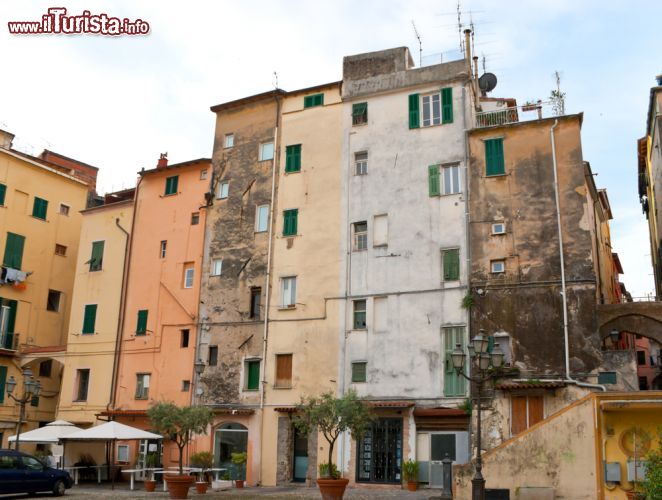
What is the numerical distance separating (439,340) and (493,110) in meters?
11.1

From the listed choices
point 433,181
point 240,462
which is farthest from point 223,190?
point 240,462

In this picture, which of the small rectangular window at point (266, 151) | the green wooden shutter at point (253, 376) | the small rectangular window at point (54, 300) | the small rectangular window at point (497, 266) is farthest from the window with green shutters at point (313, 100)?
the small rectangular window at point (54, 300)

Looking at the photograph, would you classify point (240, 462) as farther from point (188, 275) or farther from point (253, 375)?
point (188, 275)

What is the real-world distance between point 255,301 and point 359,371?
661 centimetres

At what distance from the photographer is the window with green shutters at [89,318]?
39.2 meters

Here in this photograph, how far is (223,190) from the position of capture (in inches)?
1471

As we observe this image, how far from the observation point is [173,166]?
3888cm

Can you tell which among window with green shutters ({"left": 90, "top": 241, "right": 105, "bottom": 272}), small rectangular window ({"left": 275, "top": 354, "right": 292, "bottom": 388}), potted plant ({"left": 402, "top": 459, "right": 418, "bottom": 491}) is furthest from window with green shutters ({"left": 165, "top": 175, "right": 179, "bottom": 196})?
potted plant ({"left": 402, "top": 459, "right": 418, "bottom": 491})

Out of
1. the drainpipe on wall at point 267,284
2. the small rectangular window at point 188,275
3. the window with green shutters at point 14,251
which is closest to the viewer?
the drainpipe on wall at point 267,284

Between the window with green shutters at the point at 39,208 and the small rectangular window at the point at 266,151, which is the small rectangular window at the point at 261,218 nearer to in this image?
the small rectangular window at the point at 266,151

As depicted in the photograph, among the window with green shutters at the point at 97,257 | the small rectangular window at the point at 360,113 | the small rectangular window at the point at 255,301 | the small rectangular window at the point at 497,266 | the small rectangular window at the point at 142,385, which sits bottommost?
the small rectangular window at the point at 142,385

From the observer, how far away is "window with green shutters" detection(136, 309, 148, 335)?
37.4 m

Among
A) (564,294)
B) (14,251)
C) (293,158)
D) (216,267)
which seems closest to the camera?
(564,294)

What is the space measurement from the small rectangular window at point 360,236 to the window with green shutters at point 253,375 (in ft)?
23.0
